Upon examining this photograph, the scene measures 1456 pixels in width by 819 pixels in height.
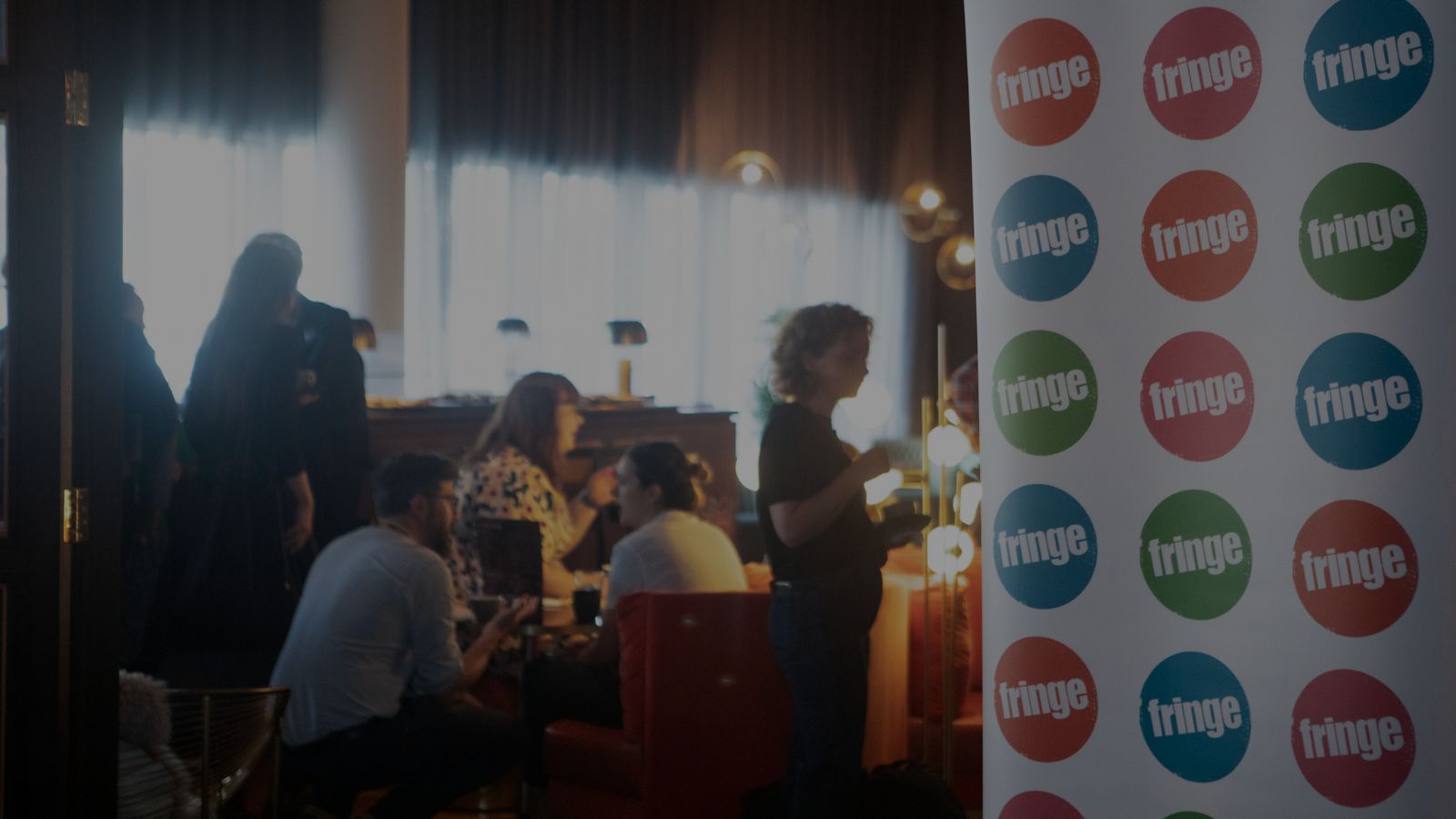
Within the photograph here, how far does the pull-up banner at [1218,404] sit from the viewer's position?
69.5 inches

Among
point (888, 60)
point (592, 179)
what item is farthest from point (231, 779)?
point (888, 60)

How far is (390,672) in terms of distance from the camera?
10.7 feet

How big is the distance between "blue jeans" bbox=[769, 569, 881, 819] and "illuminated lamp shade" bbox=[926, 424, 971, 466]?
0.54 m

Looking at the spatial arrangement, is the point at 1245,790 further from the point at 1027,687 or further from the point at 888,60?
the point at 888,60

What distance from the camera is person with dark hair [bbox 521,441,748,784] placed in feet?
11.7

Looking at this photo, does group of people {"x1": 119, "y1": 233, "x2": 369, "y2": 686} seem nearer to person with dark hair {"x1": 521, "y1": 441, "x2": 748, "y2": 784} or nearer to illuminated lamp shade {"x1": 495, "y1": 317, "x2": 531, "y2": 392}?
person with dark hair {"x1": 521, "y1": 441, "x2": 748, "y2": 784}

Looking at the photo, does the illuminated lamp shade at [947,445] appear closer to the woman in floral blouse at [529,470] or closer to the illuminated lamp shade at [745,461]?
the woman in floral blouse at [529,470]

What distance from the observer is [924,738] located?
356cm

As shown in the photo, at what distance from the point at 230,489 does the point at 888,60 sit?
7379 mm

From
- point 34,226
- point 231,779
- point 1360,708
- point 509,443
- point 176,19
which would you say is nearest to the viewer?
point 1360,708

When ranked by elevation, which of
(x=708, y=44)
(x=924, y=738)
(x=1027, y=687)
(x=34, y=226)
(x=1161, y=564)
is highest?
(x=708, y=44)

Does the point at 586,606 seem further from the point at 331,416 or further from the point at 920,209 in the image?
the point at 920,209

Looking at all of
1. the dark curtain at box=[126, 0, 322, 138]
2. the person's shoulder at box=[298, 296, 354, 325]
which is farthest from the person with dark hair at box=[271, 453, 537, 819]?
the dark curtain at box=[126, 0, 322, 138]

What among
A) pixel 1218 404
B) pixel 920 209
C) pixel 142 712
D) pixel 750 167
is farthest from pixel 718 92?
pixel 1218 404
